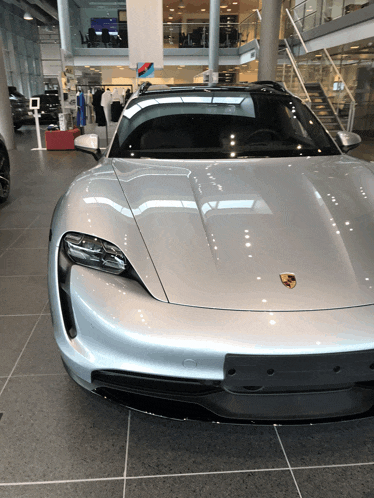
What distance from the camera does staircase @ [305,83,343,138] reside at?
10562mm

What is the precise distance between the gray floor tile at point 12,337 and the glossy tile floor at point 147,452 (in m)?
0.04

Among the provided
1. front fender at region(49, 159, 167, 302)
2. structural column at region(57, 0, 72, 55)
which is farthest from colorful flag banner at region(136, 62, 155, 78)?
structural column at region(57, 0, 72, 55)

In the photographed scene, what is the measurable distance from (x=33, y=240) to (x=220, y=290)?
2.92 meters

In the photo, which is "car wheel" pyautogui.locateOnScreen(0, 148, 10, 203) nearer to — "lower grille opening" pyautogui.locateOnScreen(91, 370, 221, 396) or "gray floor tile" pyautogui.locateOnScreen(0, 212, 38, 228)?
"gray floor tile" pyautogui.locateOnScreen(0, 212, 38, 228)

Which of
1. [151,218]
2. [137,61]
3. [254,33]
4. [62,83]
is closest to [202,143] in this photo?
[151,218]

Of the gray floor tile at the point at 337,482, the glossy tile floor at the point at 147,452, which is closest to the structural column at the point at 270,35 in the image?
the glossy tile floor at the point at 147,452

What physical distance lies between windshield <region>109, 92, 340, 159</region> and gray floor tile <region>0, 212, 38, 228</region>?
2.30 meters

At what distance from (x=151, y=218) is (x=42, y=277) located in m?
1.67

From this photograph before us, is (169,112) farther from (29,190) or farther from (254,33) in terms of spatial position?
(254,33)

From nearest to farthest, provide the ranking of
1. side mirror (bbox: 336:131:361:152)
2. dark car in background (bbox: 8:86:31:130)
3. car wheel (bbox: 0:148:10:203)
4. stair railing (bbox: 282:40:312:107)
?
side mirror (bbox: 336:131:361:152), car wheel (bbox: 0:148:10:203), stair railing (bbox: 282:40:312:107), dark car in background (bbox: 8:86:31:130)

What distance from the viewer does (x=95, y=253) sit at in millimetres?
1529

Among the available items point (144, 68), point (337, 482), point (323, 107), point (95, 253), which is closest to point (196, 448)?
point (337, 482)

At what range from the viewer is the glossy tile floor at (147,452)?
1.38 meters

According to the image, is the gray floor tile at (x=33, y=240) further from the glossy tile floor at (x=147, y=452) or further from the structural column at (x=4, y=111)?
the structural column at (x=4, y=111)
